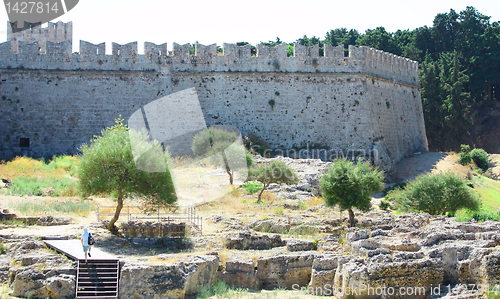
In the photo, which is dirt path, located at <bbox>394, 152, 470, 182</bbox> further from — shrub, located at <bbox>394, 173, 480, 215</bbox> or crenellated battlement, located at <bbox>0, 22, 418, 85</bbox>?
shrub, located at <bbox>394, 173, 480, 215</bbox>

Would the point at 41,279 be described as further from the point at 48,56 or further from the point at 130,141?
the point at 48,56

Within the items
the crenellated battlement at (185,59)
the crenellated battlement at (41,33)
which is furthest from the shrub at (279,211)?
the crenellated battlement at (41,33)

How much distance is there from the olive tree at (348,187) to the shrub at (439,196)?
2.48m

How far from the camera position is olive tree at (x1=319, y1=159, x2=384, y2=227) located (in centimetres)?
1605

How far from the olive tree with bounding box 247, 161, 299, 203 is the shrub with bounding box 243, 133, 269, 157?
3060 mm

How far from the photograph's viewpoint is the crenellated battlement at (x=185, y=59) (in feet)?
81.5

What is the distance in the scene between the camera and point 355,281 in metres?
9.87

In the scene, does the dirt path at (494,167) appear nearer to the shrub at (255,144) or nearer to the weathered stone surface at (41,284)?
the shrub at (255,144)

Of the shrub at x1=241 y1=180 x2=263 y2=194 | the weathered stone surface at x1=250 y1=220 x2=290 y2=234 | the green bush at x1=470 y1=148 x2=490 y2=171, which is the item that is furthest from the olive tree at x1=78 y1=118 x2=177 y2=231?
the green bush at x1=470 y1=148 x2=490 y2=171

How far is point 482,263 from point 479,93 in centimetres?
3471

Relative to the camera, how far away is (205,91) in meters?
26.0

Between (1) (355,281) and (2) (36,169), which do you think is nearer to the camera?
(1) (355,281)

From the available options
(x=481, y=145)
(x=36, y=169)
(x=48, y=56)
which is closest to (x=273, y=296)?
(x=36, y=169)

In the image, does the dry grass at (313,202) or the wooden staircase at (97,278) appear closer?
the wooden staircase at (97,278)
